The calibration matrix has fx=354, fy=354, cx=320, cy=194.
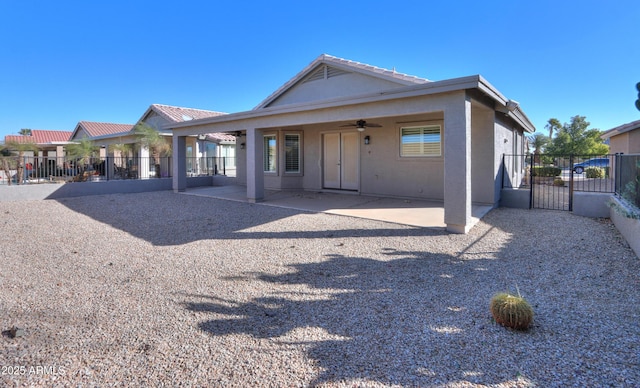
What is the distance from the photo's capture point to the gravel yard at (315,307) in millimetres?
2674

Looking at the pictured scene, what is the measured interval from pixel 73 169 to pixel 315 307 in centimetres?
1708

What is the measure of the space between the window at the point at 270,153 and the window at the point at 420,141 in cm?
577

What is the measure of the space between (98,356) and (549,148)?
156 ft

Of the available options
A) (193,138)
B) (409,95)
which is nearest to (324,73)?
(409,95)

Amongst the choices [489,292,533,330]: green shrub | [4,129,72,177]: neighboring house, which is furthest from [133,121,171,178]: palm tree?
[489,292,533,330]: green shrub

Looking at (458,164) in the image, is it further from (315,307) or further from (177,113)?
(177,113)

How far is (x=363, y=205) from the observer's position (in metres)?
Answer: 10.7

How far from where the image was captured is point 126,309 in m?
3.76

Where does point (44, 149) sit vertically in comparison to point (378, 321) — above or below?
above

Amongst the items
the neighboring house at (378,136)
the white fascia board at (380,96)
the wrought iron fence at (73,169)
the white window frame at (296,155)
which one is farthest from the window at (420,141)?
the wrought iron fence at (73,169)

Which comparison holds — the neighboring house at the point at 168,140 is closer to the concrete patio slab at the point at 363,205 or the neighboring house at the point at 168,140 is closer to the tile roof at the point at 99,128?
the tile roof at the point at 99,128

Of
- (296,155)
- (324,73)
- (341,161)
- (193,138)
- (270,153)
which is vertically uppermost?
(324,73)

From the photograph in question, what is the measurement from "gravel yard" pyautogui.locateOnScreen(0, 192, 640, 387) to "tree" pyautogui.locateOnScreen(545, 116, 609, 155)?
123ft

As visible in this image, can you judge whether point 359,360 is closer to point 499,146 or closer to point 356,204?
point 356,204
